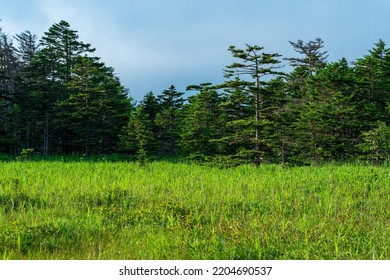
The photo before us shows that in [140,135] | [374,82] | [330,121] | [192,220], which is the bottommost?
[192,220]

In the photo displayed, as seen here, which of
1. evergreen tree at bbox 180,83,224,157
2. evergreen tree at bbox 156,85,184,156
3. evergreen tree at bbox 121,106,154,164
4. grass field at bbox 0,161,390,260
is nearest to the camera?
grass field at bbox 0,161,390,260

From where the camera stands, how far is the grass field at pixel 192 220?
484 cm

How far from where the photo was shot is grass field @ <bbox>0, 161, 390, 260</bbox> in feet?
15.9

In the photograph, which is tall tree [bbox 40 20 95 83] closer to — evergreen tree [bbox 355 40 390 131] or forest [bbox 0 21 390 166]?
forest [bbox 0 21 390 166]

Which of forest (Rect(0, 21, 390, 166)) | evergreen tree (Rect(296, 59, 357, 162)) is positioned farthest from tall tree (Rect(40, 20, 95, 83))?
evergreen tree (Rect(296, 59, 357, 162))

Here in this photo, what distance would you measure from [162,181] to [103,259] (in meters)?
6.23

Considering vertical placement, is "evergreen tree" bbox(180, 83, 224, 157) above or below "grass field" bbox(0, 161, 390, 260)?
above

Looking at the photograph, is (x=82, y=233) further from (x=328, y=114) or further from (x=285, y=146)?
(x=328, y=114)

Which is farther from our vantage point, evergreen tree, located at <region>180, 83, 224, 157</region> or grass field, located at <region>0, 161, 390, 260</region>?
evergreen tree, located at <region>180, 83, 224, 157</region>

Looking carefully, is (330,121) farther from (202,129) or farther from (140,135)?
(140,135)

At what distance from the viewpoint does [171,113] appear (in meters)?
36.0

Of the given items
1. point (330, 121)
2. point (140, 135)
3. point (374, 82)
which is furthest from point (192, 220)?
point (374, 82)

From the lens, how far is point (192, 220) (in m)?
6.49

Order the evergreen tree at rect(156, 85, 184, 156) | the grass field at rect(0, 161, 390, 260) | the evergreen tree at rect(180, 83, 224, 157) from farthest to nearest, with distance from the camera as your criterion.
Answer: the evergreen tree at rect(156, 85, 184, 156)
the evergreen tree at rect(180, 83, 224, 157)
the grass field at rect(0, 161, 390, 260)
